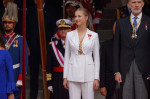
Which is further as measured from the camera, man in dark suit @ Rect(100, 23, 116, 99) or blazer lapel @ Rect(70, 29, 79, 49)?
man in dark suit @ Rect(100, 23, 116, 99)

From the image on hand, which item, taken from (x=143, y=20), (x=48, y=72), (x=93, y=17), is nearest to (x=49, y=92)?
(x=48, y=72)

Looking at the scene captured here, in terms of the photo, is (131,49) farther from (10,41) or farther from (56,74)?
(10,41)

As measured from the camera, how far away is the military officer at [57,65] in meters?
6.69

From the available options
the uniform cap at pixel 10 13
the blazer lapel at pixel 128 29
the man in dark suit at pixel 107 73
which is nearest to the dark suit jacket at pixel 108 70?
the man in dark suit at pixel 107 73

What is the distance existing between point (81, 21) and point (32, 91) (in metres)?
2.83

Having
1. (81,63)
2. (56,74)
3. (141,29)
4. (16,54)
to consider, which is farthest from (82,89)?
(16,54)

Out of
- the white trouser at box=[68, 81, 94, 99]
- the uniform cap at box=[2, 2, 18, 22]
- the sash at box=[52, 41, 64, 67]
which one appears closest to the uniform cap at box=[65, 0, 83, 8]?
the uniform cap at box=[2, 2, 18, 22]

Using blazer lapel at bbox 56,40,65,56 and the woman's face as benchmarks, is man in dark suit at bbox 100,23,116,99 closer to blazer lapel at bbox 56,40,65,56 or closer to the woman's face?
blazer lapel at bbox 56,40,65,56

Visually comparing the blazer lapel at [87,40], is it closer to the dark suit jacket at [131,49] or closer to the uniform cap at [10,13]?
the dark suit jacket at [131,49]

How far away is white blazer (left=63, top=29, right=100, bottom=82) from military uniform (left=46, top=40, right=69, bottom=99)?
1062mm

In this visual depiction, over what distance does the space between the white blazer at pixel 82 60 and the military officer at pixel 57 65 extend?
1042 mm

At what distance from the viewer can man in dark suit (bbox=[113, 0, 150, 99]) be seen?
18.0 ft

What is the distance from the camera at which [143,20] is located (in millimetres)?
5602

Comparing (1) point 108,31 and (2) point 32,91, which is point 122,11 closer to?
(2) point 32,91
